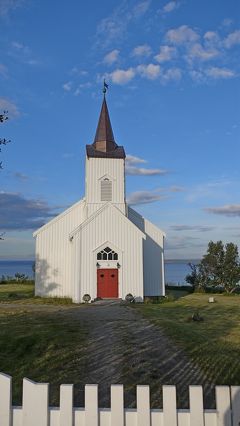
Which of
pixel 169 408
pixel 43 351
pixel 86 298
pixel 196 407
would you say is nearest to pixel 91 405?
pixel 169 408

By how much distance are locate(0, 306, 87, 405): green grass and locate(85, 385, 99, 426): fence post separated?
3.19 m

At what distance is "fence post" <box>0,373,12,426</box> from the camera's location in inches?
132

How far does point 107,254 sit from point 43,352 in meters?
16.9

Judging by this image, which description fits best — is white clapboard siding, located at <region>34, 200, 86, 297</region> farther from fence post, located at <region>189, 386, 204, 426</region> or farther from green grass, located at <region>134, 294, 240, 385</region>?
fence post, located at <region>189, 386, 204, 426</region>

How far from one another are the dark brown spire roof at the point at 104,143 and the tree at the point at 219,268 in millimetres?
11708

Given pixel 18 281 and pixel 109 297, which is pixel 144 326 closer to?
pixel 109 297

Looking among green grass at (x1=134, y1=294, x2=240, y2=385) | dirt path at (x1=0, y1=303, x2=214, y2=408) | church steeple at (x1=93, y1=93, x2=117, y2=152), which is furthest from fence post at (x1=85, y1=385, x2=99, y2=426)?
church steeple at (x1=93, y1=93, x2=117, y2=152)

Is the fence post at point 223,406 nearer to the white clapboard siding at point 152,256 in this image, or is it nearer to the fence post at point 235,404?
the fence post at point 235,404

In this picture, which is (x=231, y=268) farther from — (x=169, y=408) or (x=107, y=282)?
(x=169, y=408)

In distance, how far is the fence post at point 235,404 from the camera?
326 cm

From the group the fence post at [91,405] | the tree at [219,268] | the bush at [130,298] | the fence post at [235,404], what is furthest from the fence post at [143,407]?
the tree at [219,268]

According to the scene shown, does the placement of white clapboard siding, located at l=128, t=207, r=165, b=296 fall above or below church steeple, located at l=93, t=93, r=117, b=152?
below

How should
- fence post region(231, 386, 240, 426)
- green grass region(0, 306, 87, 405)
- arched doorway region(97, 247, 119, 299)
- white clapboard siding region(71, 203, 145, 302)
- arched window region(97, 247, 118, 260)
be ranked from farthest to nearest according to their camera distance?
arched window region(97, 247, 118, 260), arched doorway region(97, 247, 119, 299), white clapboard siding region(71, 203, 145, 302), green grass region(0, 306, 87, 405), fence post region(231, 386, 240, 426)

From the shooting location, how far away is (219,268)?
111ft
